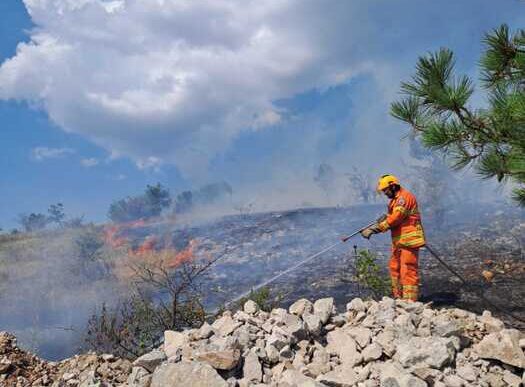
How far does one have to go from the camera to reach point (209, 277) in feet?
40.2

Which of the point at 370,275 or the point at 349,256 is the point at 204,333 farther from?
the point at 349,256

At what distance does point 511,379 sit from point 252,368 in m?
2.22

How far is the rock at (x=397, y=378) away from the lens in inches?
132

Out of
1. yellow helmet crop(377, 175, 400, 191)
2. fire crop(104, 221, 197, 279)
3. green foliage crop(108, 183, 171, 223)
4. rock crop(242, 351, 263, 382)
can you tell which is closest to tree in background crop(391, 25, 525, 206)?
yellow helmet crop(377, 175, 400, 191)

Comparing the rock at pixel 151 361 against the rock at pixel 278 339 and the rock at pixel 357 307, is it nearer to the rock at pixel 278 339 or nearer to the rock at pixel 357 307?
the rock at pixel 278 339

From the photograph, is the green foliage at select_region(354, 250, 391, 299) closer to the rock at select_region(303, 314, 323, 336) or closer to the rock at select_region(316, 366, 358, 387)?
the rock at select_region(303, 314, 323, 336)

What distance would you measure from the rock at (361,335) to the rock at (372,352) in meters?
0.14

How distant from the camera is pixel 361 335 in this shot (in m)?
4.11

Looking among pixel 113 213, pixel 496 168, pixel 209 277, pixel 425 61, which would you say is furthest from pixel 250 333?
pixel 113 213

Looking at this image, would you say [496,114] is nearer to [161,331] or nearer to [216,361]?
[216,361]

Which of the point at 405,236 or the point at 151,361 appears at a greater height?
the point at 405,236

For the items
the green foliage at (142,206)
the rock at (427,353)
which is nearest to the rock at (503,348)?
the rock at (427,353)

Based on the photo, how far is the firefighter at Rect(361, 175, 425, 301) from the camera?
5.85 m

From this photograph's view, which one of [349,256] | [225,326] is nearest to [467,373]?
[225,326]
